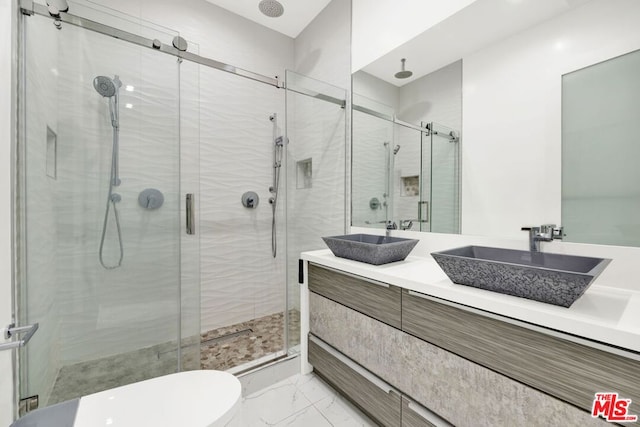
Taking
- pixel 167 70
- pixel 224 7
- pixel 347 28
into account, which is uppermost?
pixel 224 7

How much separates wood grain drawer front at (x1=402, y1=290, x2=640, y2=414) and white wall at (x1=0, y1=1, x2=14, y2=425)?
5.31 feet

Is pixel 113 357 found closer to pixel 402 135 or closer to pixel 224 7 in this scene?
pixel 402 135

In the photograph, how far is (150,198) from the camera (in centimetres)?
150

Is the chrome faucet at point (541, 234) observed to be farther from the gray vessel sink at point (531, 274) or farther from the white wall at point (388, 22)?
the white wall at point (388, 22)

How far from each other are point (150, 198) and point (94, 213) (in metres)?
0.26

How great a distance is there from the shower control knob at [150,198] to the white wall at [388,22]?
1.63 metres

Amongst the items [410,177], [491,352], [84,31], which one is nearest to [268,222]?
[410,177]

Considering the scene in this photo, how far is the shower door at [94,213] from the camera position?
1.24 m

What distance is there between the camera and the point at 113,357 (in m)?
1.40

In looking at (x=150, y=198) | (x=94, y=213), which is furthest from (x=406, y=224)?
(x=94, y=213)

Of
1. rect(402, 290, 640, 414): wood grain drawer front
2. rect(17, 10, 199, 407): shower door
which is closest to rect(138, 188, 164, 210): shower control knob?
rect(17, 10, 199, 407): shower door

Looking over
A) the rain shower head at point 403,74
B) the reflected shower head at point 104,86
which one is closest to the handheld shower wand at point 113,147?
the reflected shower head at point 104,86

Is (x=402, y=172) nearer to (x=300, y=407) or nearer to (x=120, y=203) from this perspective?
(x=300, y=407)

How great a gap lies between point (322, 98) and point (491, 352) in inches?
75.9
